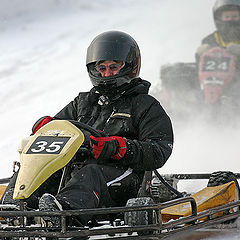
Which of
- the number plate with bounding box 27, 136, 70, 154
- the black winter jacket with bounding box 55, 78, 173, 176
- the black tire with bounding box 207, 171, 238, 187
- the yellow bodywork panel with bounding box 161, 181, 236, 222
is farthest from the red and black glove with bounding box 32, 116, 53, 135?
the black tire with bounding box 207, 171, 238, 187

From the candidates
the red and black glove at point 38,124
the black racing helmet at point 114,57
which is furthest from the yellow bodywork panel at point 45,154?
the black racing helmet at point 114,57

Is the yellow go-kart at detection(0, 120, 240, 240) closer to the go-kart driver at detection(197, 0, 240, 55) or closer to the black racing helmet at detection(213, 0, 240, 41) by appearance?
the go-kart driver at detection(197, 0, 240, 55)

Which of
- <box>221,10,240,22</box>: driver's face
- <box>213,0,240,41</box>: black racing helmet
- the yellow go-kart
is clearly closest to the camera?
the yellow go-kart

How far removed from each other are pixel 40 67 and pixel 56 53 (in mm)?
796

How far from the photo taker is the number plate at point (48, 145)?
3216 mm

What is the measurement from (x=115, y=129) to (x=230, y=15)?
38.5ft

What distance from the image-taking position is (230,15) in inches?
580

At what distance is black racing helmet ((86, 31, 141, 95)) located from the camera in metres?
3.97

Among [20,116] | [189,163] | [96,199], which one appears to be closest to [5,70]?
[20,116]

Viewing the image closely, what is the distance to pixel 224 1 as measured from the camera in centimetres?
1504

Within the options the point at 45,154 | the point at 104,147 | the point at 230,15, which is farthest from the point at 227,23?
the point at 45,154

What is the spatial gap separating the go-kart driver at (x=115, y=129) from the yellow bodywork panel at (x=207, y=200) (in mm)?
260

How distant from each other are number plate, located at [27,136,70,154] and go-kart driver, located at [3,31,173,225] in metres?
Answer: 0.18

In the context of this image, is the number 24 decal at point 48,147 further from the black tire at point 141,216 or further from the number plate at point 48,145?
the black tire at point 141,216
